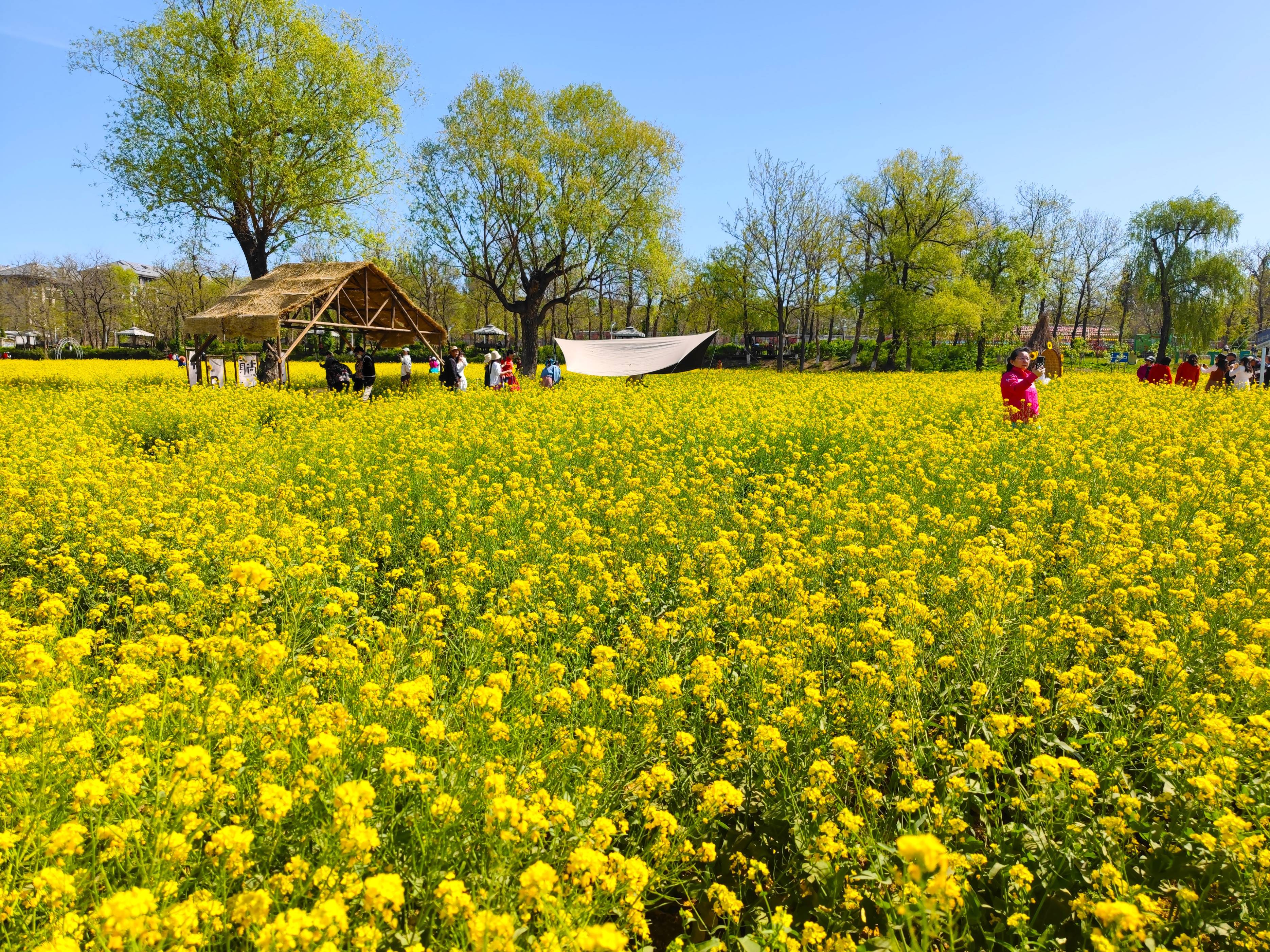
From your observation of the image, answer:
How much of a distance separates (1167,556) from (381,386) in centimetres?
2240

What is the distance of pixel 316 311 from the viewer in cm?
2112

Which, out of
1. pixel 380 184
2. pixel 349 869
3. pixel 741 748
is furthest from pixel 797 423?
pixel 380 184

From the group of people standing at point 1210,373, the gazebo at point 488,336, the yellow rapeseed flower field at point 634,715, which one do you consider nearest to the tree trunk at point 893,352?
the group of people standing at point 1210,373

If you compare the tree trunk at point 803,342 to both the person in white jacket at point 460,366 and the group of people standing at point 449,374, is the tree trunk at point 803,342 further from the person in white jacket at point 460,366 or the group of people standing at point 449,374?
the person in white jacket at point 460,366

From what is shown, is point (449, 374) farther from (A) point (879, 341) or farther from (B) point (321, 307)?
(A) point (879, 341)

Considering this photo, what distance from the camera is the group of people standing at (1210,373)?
18344 mm

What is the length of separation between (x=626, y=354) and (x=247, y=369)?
50.8 ft

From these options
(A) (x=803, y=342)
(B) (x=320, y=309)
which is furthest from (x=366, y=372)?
(A) (x=803, y=342)

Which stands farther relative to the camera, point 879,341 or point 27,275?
point 27,275

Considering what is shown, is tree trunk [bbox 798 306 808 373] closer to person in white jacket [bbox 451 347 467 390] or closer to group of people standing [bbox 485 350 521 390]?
group of people standing [bbox 485 350 521 390]

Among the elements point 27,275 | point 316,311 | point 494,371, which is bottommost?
point 494,371

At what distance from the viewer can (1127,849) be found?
2.99 metres

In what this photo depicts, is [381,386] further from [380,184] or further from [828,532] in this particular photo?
[828,532]

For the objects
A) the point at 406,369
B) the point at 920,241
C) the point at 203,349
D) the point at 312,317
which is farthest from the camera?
the point at 920,241
